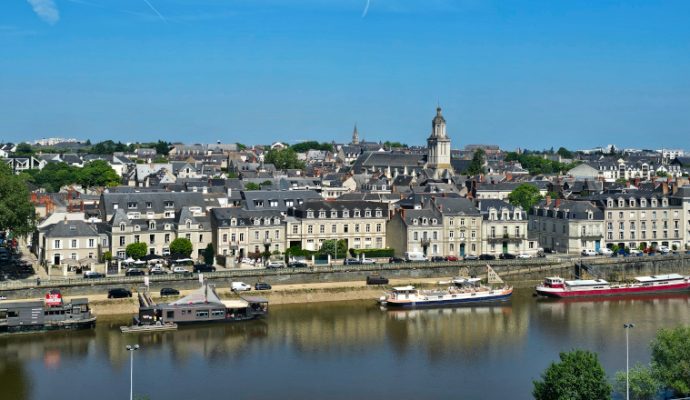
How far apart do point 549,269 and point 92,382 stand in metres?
28.3

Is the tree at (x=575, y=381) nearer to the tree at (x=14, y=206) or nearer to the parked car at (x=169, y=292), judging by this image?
the parked car at (x=169, y=292)

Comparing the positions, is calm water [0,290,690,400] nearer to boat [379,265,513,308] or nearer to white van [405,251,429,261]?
boat [379,265,513,308]

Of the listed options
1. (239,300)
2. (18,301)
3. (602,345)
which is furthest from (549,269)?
(18,301)

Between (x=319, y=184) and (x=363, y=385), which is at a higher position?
(x=319, y=184)

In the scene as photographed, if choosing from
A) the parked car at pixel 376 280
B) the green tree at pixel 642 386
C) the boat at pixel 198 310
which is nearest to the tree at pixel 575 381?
the green tree at pixel 642 386

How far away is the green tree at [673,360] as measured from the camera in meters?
24.2

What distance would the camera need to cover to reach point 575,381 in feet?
74.5

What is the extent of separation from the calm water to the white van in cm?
724

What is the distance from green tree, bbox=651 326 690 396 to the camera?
24219 mm

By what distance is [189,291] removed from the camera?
4222 cm

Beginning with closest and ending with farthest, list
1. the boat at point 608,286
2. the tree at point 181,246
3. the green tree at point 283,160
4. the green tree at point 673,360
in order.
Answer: the green tree at point 673,360 → the boat at point 608,286 → the tree at point 181,246 → the green tree at point 283,160

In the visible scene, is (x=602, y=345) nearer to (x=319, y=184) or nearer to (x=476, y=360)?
(x=476, y=360)

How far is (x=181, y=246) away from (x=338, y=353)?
17455 millimetres

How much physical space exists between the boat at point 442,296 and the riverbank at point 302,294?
1134 millimetres
